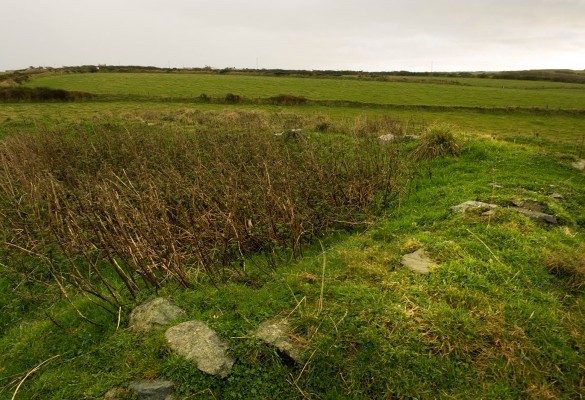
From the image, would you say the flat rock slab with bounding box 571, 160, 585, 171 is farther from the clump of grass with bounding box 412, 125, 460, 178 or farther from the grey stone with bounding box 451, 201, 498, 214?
the grey stone with bounding box 451, 201, 498, 214

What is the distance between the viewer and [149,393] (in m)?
3.71

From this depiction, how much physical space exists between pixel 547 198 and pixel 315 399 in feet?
21.7

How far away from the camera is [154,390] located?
3717 mm

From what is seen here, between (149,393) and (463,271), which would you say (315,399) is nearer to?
(149,393)

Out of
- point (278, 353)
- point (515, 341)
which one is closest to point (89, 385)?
point (278, 353)

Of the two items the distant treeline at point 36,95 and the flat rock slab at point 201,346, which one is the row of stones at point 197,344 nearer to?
the flat rock slab at point 201,346

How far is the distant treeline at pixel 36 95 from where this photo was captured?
31031mm

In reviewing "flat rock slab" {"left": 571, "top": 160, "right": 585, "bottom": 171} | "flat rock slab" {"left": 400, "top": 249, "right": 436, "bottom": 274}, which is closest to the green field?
"flat rock slab" {"left": 400, "top": 249, "right": 436, "bottom": 274}

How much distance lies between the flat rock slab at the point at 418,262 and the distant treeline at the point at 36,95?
1417 inches

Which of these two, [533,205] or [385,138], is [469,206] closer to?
[533,205]

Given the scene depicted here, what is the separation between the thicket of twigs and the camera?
5.71 metres

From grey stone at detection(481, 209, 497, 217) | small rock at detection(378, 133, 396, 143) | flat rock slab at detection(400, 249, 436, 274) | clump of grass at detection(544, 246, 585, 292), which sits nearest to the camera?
clump of grass at detection(544, 246, 585, 292)

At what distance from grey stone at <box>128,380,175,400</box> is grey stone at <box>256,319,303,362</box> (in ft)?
3.25

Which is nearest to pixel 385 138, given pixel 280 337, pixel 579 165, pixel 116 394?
pixel 579 165
